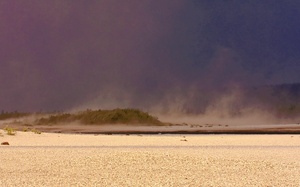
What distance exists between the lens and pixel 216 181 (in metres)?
11.4

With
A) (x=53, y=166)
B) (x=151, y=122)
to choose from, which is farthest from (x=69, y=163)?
(x=151, y=122)

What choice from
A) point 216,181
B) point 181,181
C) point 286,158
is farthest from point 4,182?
point 286,158

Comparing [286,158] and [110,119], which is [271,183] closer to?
[286,158]

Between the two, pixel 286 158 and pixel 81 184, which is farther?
pixel 286 158

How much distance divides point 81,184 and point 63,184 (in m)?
0.34

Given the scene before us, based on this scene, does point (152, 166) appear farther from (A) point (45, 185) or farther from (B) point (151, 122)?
(B) point (151, 122)

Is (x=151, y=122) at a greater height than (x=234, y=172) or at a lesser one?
greater

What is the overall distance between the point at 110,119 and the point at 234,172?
146ft

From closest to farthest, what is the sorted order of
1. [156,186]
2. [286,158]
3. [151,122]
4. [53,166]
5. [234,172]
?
[156,186] → [234,172] → [53,166] → [286,158] → [151,122]

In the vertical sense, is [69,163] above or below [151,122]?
below

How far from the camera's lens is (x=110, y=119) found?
5669 centimetres

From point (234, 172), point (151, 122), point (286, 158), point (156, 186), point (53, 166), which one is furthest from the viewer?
point (151, 122)

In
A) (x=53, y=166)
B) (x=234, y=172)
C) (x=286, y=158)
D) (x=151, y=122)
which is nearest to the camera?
(x=234, y=172)

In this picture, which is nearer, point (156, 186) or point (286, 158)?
point (156, 186)
